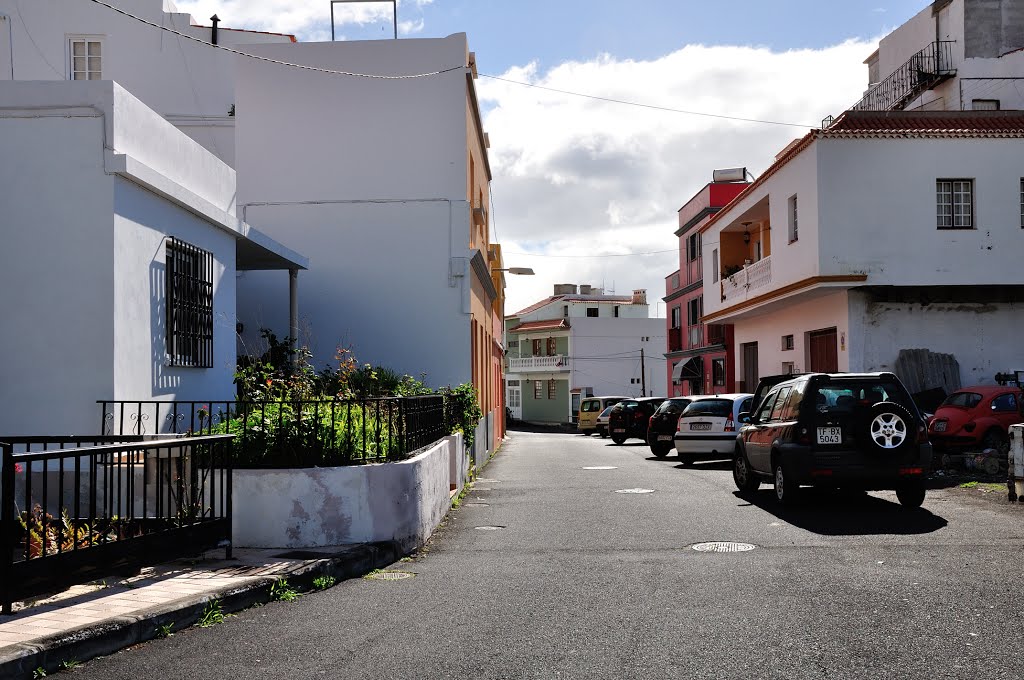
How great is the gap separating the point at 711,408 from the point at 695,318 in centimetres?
2597

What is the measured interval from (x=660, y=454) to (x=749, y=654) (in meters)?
19.8

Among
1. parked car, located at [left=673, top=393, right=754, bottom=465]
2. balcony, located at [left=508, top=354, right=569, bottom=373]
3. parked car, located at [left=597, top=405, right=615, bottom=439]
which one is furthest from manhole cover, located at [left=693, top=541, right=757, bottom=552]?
balcony, located at [left=508, top=354, right=569, bottom=373]

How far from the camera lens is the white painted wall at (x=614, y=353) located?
7438cm

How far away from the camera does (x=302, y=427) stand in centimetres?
912

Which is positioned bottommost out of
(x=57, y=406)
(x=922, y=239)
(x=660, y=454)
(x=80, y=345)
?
(x=660, y=454)

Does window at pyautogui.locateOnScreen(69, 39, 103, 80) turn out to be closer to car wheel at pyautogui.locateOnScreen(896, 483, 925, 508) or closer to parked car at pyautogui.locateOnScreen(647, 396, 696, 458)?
parked car at pyautogui.locateOnScreen(647, 396, 696, 458)

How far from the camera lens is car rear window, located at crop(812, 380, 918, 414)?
38.5 ft

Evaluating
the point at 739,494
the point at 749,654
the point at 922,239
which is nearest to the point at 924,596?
the point at 749,654

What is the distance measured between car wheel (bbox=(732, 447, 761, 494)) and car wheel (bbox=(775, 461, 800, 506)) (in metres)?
1.48

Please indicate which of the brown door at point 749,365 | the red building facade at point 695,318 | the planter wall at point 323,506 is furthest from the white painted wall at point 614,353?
the planter wall at point 323,506

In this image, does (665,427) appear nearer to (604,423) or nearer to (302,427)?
(302,427)

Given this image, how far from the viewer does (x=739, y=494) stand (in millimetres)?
14055

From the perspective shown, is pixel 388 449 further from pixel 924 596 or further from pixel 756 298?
pixel 756 298

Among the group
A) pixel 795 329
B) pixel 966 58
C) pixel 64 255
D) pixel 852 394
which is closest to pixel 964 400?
pixel 852 394
